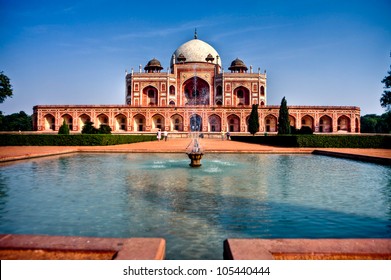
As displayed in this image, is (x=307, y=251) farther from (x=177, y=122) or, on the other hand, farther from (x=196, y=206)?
(x=177, y=122)

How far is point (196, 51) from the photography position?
4025cm

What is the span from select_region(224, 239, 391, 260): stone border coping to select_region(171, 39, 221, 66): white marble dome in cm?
3862

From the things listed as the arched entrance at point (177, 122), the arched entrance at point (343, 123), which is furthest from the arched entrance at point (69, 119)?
the arched entrance at point (343, 123)

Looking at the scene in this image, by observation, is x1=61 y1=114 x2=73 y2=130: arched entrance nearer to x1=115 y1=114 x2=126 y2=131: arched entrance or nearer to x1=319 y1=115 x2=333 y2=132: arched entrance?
x1=115 y1=114 x2=126 y2=131: arched entrance

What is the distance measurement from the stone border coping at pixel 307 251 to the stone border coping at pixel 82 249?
60 centimetres

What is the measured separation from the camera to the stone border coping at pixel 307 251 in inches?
84.7

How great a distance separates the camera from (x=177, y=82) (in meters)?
38.1

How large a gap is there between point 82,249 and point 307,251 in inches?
63.3

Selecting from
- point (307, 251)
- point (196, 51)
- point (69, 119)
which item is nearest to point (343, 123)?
point (196, 51)

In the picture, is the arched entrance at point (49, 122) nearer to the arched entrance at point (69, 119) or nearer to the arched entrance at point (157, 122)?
the arched entrance at point (69, 119)

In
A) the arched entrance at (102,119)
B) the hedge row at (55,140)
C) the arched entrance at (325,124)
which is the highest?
the arched entrance at (102,119)

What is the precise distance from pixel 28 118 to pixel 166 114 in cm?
2868

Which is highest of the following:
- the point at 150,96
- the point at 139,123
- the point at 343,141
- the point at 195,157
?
the point at 150,96

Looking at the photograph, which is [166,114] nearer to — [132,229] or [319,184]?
[319,184]
